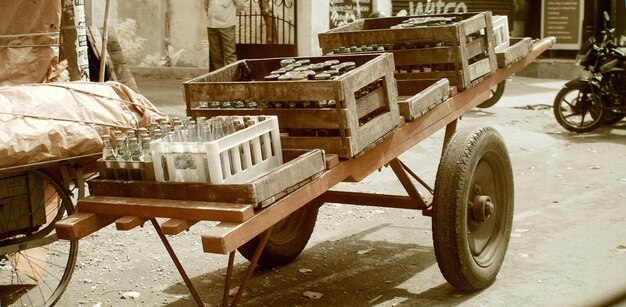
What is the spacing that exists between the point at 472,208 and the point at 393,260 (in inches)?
44.4

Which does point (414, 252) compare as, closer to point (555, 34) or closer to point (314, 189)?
point (314, 189)

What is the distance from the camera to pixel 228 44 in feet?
41.0

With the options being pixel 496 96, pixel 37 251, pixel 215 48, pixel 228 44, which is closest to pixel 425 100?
pixel 37 251

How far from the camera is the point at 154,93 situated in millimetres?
12234

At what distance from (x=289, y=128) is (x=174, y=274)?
1.84m

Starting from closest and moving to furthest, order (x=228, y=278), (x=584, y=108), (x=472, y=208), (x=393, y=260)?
(x=228, y=278) → (x=472, y=208) → (x=393, y=260) → (x=584, y=108)

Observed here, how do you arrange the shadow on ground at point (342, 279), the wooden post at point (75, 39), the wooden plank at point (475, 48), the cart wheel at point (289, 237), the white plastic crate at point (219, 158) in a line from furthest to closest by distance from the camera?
the wooden post at point (75, 39), the cart wheel at point (289, 237), the wooden plank at point (475, 48), the shadow on ground at point (342, 279), the white plastic crate at point (219, 158)

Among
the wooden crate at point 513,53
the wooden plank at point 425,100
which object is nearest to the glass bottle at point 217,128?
the wooden plank at point 425,100

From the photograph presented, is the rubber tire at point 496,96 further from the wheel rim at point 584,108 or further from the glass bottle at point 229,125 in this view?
the glass bottle at point 229,125

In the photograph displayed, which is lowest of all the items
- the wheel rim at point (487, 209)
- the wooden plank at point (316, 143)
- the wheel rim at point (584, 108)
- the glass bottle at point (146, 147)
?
the wheel rim at point (584, 108)

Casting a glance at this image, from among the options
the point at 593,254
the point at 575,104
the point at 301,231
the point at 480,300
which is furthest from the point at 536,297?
the point at 575,104

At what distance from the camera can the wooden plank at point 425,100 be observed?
4.43 m

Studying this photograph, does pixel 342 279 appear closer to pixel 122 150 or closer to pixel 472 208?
pixel 472 208

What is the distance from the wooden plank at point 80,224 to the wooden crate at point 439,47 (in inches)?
87.1
